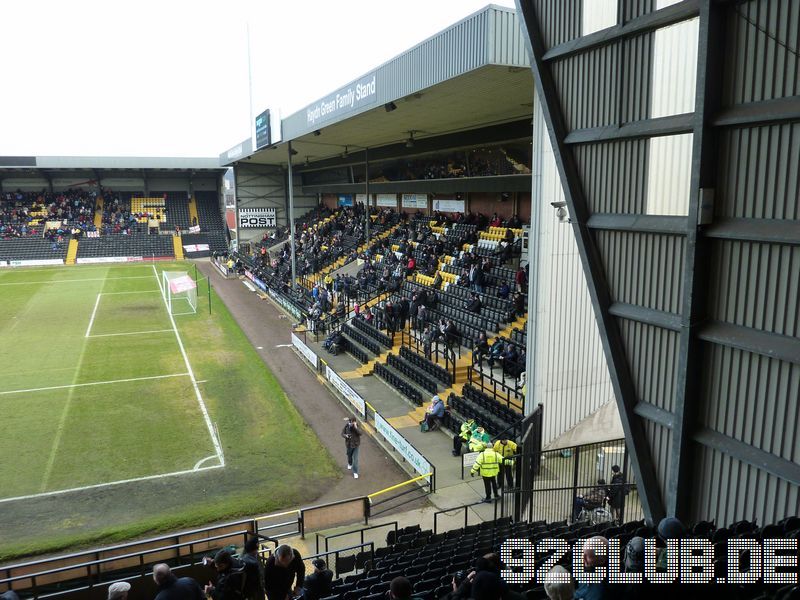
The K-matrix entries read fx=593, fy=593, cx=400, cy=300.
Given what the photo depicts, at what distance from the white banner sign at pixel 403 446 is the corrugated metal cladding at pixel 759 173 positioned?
27.0ft

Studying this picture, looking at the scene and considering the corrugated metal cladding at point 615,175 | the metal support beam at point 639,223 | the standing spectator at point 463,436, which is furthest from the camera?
the standing spectator at point 463,436

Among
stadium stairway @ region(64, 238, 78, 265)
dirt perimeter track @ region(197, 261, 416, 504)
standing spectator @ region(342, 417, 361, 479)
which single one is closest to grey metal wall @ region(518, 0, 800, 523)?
standing spectator @ region(342, 417, 361, 479)

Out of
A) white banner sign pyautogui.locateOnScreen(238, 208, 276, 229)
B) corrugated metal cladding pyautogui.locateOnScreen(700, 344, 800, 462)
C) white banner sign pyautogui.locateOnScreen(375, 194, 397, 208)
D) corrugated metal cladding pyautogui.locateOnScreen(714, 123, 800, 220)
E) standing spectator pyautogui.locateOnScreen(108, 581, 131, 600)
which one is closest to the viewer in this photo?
standing spectator pyautogui.locateOnScreen(108, 581, 131, 600)

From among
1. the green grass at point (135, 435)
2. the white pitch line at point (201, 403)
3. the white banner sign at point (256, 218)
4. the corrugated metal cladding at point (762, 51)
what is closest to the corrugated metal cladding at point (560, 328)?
the green grass at point (135, 435)

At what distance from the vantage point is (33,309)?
33250 mm

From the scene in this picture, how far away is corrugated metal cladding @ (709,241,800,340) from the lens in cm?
587

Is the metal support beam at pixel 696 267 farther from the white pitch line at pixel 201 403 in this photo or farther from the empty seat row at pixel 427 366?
the empty seat row at pixel 427 366

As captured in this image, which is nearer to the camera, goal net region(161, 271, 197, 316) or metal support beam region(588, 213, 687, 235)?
metal support beam region(588, 213, 687, 235)

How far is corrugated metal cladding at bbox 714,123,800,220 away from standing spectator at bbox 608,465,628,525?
501 cm

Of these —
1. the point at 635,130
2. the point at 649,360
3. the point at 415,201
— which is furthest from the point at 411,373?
the point at 415,201

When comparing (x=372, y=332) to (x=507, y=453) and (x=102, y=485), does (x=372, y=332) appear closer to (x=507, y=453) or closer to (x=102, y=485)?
(x=102, y=485)

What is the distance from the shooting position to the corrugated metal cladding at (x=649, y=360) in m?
7.29

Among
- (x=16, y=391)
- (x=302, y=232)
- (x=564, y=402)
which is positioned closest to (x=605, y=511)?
(x=564, y=402)

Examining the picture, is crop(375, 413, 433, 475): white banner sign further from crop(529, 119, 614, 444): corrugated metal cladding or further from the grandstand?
crop(529, 119, 614, 444): corrugated metal cladding
